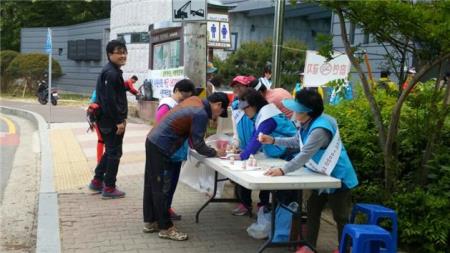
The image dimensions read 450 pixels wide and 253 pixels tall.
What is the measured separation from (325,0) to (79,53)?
28.7 metres

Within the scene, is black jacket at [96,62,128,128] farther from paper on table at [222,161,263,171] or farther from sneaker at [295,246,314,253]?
sneaker at [295,246,314,253]

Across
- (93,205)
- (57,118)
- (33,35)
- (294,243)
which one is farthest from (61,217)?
(33,35)

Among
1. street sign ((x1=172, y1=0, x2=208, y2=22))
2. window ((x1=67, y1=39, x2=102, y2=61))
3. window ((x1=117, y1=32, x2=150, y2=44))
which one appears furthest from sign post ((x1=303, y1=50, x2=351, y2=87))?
window ((x1=67, y1=39, x2=102, y2=61))

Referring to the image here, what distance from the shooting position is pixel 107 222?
587cm

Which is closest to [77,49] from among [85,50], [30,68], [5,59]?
[85,50]

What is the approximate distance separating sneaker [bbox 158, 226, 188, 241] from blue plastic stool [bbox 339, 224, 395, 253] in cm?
168

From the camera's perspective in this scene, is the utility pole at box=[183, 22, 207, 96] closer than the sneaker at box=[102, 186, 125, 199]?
No

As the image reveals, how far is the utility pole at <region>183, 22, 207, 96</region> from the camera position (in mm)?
7641

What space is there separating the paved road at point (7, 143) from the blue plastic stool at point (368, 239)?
4827mm

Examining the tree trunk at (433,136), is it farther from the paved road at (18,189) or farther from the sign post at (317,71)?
the sign post at (317,71)

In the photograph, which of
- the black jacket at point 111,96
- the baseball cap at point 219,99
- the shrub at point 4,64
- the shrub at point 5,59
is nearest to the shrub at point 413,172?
the baseball cap at point 219,99

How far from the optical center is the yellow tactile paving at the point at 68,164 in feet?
25.4

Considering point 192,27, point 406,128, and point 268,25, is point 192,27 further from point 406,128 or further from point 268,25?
point 268,25

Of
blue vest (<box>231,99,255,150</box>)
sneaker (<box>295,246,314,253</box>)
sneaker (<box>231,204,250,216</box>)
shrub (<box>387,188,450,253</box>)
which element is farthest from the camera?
sneaker (<box>231,204,250,216</box>)
